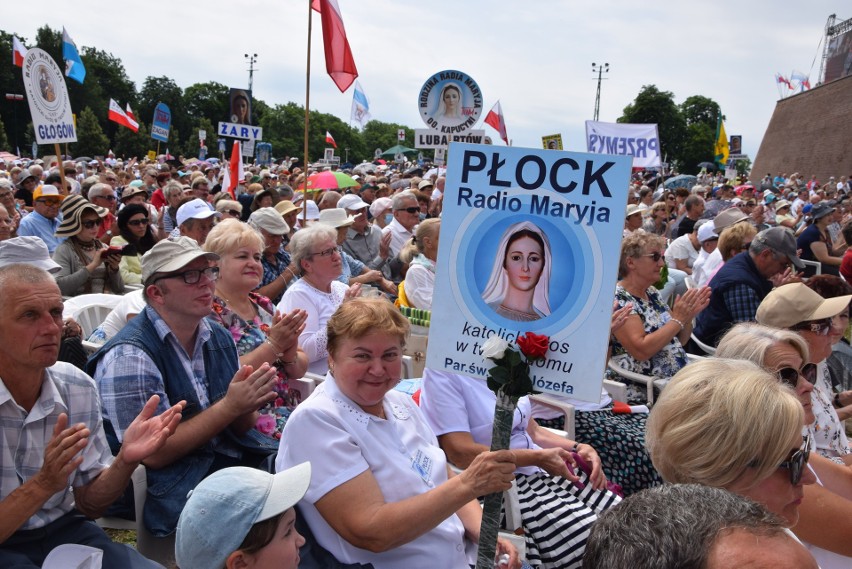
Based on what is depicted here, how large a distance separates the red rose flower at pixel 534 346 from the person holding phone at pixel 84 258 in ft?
15.6

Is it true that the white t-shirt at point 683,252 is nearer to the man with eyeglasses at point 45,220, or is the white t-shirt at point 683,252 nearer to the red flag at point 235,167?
the red flag at point 235,167

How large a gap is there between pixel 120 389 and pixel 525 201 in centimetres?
183

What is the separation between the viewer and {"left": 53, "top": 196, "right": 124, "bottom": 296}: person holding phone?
572cm

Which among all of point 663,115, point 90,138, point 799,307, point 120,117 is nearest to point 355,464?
point 799,307

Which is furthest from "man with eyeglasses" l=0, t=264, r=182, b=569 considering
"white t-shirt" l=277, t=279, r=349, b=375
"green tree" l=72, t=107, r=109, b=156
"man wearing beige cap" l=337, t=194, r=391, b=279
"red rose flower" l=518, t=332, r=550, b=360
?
"green tree" l=72, t=107, r=109, b=156

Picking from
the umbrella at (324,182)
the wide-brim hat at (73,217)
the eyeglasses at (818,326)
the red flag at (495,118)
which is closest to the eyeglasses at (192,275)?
the eyeglasses at (818,326)

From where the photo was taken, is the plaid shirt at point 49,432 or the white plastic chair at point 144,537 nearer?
the plaid shirt at point 49,432

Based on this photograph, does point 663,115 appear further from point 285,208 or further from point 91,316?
point 91,316

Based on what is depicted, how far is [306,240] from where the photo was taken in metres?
4.79

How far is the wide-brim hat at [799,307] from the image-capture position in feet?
12.3

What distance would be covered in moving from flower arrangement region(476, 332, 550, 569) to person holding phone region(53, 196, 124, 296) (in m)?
4.68

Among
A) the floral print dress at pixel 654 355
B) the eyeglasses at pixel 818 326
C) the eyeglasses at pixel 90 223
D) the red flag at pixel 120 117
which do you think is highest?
the red flag at pixel 120 117

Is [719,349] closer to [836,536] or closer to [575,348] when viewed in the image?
[836,536]

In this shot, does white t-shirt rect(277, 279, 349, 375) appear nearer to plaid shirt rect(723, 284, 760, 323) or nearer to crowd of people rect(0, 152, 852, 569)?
crowd of people rect(0, 152, 852, 569)
